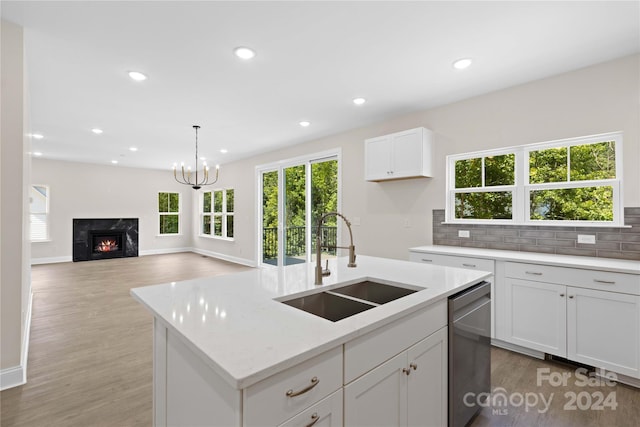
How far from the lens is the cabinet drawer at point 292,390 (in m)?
0.84

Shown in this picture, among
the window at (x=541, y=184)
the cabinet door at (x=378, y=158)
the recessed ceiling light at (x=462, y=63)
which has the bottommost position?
the window at (x=541, y=184)

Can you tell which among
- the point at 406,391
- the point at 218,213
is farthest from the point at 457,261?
the point at 218,213

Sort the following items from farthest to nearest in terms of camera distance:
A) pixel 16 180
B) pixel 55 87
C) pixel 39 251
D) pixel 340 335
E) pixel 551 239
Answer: pixel 39 251
pixel 55 87
pixel 551 239
pixel 16 180
pixel 340 335

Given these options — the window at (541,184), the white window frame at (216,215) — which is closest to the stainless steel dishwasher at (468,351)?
the window at (541,184)

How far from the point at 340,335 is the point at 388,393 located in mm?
445

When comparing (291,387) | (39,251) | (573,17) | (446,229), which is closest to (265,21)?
(573,17)

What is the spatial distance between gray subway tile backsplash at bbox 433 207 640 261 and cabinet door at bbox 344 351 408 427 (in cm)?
254

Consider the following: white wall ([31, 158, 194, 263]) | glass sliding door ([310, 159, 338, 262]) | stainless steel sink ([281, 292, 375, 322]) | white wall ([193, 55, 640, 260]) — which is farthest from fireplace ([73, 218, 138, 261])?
stainless steel sink ([281, 292, 375, 322])

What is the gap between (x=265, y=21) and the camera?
2193mm

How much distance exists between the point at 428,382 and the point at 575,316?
1.79m

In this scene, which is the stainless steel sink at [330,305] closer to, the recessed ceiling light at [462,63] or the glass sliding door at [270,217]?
the recessed ceiling light at [462,63]

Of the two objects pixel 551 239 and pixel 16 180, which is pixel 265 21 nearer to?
pixel 16 180

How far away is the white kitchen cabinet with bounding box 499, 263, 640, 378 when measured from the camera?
2248mm

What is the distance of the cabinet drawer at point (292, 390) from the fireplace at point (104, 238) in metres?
9.33
